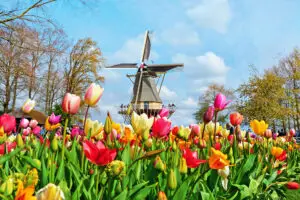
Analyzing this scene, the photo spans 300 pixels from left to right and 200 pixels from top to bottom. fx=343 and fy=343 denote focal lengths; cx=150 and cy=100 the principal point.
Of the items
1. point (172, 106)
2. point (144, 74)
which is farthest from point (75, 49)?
point (172, 106)

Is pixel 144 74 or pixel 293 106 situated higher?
pixel 144 74

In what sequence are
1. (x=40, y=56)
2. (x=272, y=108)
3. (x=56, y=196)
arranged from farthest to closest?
(x=272, y=108)
(x=40, y=56)
(x=56, y=196)

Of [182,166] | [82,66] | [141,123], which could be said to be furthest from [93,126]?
[82,66]

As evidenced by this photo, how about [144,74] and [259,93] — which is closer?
[259,93]

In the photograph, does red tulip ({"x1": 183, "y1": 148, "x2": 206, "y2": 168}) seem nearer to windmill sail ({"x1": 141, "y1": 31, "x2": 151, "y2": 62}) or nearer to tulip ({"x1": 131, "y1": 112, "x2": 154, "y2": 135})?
tulip ({"x1": 131, "y1": 112, "x2": 154, "y2": 135})

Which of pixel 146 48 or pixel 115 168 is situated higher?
pixel 146 48

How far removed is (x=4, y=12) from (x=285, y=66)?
27727mm

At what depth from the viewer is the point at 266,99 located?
30922 mm

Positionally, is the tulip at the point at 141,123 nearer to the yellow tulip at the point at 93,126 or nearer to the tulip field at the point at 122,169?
the tulip field at the point at 122,169

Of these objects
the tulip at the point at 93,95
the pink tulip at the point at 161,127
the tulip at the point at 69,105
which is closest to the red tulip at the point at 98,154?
the tulip at the point at 69,105

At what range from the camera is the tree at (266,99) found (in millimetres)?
30953

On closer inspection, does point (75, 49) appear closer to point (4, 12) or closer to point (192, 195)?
point (4, 12)

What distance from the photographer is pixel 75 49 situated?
3120 centimetres

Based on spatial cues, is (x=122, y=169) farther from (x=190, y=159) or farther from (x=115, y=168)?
(x=190, y=159)
